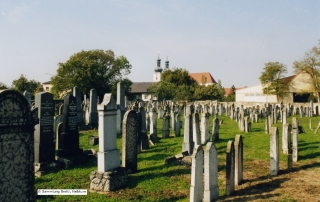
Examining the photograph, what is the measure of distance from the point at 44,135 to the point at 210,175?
20.7ft

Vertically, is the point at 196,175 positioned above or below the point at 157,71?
below

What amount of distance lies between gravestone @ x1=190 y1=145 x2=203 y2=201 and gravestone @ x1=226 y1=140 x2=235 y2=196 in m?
0.90

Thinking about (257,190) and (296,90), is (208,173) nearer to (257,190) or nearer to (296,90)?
(257,190)

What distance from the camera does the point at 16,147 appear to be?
15.1 ft

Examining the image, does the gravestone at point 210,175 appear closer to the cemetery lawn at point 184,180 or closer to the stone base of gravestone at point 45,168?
the cemetery lawn at point 184,180

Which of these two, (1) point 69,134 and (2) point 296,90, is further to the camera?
(2) point 296,90

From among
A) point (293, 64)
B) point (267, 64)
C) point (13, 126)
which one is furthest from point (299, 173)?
point (267, 64)

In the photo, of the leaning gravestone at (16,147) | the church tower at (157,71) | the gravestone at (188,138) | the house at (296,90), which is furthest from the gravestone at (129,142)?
the church tower at (157,71)

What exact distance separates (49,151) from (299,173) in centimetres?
839

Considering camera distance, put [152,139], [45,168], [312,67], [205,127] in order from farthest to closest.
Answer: [312,67] < [205,127] < [152,139] < [45,168]

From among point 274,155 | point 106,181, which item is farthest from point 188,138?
point 106,181

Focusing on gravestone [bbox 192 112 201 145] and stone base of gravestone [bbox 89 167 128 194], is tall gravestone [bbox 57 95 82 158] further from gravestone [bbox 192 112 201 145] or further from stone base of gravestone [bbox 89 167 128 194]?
gravestone [bbox 192 112 201 145]

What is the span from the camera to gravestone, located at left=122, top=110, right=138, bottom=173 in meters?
9.33

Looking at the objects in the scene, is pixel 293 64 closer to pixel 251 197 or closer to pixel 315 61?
pixel 315 61
